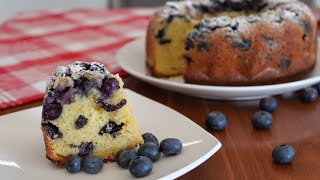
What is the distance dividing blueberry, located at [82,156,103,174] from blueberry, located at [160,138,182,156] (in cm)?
13

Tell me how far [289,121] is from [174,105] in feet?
1.09

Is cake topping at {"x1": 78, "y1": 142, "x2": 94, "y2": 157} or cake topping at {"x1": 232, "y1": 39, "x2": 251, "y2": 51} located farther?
cake topping at {"x1": 232, "y1": 39, "x2": 251, "y2": 51}

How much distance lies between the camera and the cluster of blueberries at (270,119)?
117 cm

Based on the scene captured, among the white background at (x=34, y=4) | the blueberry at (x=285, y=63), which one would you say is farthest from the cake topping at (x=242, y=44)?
the white background at (x=34, y=4)

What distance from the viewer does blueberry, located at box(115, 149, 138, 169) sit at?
3.62ft

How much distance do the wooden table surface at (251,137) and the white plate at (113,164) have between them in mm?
62

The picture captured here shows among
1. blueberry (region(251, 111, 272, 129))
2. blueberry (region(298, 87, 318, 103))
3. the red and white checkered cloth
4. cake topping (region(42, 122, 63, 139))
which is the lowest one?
the red and white checkered cloth

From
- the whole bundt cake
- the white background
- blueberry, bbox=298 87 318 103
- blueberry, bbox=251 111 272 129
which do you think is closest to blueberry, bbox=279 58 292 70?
the whole bundt cake

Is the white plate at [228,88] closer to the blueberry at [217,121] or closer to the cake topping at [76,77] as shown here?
the blueberry at [217,121]

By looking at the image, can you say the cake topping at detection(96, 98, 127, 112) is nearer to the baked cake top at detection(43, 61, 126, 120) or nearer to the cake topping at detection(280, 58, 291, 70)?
the baked cake top at detection(43, 61, 126, 120)

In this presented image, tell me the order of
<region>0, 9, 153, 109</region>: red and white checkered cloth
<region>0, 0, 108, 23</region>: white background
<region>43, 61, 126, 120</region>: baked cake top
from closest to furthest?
<region>43, 61, 126, 120</region>: baked cake top → <region>0, 9, 153, 109</region>: red and white checkered cloth → <region>0, 0, 108, 23</region>: white background

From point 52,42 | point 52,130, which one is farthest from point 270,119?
point 52,42

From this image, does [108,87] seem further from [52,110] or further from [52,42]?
[52,42]

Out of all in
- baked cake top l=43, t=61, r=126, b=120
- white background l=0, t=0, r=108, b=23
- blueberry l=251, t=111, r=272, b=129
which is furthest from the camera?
white background l=0, t=0, r=108, b=23
